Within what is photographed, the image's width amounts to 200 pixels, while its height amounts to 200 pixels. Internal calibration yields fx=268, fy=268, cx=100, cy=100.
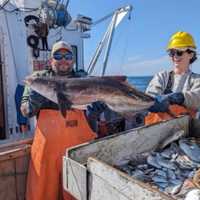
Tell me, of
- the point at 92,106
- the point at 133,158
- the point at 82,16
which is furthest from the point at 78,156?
the point at 82,16

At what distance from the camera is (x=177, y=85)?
2.69m

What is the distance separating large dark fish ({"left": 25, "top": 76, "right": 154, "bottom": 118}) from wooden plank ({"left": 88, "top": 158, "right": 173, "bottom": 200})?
116 cm

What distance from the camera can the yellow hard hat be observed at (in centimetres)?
266

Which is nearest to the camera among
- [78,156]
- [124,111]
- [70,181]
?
[70,181]

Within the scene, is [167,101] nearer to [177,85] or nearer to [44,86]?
[177,85]

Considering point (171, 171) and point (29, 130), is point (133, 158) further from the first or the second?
point (29, 130)

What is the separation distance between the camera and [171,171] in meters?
1.67

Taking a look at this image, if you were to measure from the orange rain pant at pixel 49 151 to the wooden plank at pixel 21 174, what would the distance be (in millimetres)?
144

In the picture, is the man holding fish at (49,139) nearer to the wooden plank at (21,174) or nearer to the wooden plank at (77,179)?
the wooden plank at (21,174)

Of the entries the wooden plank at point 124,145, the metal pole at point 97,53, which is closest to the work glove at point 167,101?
the wooden plank at point 124,145

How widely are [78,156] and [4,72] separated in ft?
11.2

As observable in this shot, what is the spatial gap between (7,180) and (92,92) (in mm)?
1134

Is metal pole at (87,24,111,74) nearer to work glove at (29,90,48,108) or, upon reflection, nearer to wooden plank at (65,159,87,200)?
work glove at (29,90,48,108)

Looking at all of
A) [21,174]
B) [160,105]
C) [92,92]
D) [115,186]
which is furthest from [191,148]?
[21,174]
